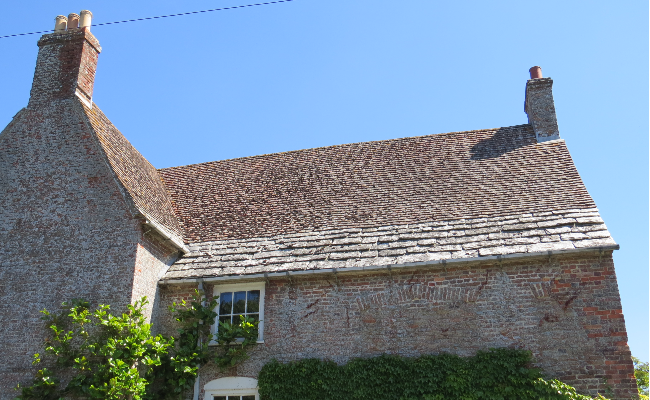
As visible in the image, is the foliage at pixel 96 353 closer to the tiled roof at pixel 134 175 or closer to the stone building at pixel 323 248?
the stone building at pixel 323 248

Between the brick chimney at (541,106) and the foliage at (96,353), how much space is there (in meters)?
11.1

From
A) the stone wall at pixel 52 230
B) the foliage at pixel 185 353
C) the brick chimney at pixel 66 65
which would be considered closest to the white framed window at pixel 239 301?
the foliage at pixel 185 353

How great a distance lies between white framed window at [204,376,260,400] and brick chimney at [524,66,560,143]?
9963mm

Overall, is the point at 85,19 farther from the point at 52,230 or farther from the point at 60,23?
the point at 52,230

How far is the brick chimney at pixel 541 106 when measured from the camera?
15.2m

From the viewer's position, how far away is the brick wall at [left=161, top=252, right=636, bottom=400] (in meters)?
10.0

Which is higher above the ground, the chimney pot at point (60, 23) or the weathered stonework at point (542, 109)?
the chimney pot at point (60, 23)

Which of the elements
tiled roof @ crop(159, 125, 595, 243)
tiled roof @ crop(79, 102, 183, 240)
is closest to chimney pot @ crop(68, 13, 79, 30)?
tiled roof @ crop(79, 102, 183, 240)

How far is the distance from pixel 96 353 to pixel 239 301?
9.72ft

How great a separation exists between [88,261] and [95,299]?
88cm

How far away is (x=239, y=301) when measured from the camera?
39.3 feet

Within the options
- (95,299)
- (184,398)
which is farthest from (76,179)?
(184,398)

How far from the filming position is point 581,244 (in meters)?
10.6

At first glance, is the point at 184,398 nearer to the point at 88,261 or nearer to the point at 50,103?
the point at 88,261
